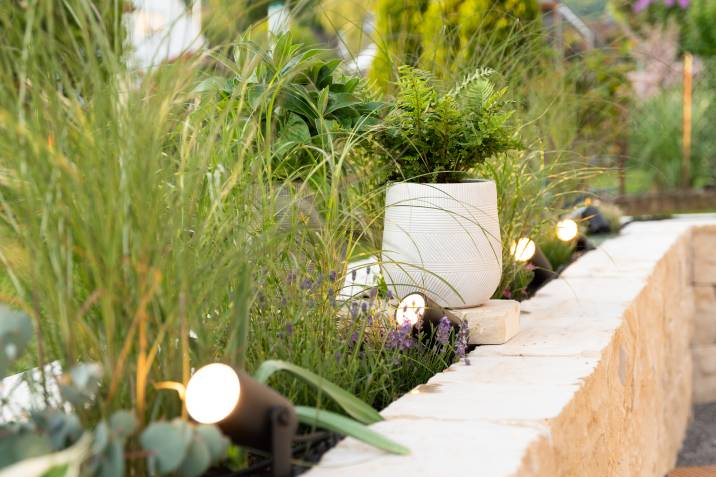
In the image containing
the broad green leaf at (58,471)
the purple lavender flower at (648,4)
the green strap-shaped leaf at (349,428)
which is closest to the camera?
Result: the broad green leaf at (58,471)

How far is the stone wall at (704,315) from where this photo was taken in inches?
211

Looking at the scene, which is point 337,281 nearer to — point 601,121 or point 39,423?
point 39,423

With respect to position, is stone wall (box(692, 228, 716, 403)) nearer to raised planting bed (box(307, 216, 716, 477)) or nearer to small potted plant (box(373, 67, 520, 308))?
raised planting bed (box(307, 216, 716, 477))

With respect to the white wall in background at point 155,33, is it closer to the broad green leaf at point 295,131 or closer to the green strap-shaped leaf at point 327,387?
the green strap-shaped leaf at point 327,387

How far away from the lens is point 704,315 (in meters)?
5.45

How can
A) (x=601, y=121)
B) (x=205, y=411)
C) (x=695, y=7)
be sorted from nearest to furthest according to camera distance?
1. (x=205, y=411)
2. (x=601, y=121)
3. (x=695, y=7)

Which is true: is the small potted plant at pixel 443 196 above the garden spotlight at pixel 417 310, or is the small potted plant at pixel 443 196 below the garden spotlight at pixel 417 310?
above

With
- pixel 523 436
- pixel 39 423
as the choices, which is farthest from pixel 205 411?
pixel 523 436

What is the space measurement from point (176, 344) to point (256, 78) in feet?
4.13

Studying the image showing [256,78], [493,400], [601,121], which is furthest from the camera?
[601,121]

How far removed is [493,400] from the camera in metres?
1.89

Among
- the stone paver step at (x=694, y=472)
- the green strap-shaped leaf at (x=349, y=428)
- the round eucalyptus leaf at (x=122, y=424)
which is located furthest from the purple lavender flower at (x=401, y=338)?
the stone paver step at (x=694, y=472)

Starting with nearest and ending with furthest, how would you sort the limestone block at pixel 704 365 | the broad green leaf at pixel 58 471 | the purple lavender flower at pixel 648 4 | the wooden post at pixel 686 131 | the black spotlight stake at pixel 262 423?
the broad green leaf at pixel 58 471 → the black spotlight stake at pixel 262 423 → the limestone block at pixel 704 365 → the wooden post at pixel 686 131 → the purple lavender flower at pixel 648 4

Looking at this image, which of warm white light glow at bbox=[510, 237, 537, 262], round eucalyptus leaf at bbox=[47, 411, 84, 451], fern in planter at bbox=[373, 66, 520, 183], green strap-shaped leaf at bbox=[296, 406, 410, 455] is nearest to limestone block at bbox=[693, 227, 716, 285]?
warm white light glow at bbox=[510, 237, 537, 262]
